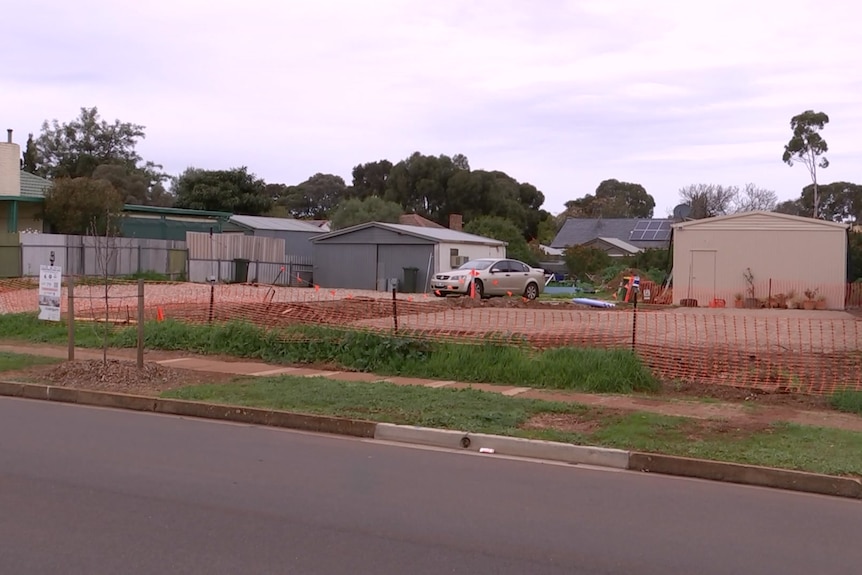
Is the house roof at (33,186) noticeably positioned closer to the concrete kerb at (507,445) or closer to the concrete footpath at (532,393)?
the concrete footpath at (532,393)

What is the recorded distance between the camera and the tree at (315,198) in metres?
108

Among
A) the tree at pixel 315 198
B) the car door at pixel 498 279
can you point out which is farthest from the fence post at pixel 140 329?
the tree at pixel 315 198

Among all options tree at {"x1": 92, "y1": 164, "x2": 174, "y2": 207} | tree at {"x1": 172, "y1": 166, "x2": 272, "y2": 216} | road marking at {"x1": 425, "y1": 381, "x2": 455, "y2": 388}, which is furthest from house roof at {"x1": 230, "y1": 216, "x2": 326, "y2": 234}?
road marking at {"x1": 425, "y1": 381, "x2": 455, "y2": 388}

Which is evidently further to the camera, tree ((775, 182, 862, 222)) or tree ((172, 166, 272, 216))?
tree ((775, 182, 862, 222))

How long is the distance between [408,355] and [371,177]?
78.0 m

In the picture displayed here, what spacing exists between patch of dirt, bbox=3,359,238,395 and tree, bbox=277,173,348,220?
93.8 metres

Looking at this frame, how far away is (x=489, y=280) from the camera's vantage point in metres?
31.2

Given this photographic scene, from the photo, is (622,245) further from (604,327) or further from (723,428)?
(723,428)

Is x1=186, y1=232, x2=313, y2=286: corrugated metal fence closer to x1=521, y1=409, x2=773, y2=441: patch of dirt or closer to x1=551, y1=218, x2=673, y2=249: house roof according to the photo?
x1=521, y1=409, x2=773, y2=441: patch of dirt

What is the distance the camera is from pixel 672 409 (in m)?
11.0

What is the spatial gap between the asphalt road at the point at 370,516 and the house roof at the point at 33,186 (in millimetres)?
38544

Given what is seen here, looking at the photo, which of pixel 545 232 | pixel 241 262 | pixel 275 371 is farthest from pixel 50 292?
pixel 545 232

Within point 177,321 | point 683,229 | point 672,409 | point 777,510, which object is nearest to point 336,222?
point 683,229

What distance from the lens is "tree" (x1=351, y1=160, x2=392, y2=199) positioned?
8988cm
